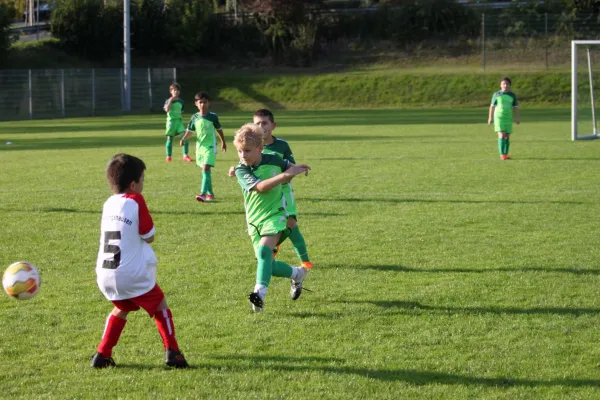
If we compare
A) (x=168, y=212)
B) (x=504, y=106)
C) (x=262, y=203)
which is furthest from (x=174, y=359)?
(x=504, y=106)

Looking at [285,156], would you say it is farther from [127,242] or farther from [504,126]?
[504,126]

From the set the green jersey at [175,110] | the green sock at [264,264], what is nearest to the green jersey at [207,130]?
the green sock at [264,264]

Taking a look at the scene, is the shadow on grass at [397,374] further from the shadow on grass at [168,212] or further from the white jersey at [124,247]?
the shadow on grass at [168,212]

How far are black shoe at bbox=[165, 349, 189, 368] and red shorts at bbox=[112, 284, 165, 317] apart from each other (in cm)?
27

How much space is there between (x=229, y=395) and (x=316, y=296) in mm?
2352

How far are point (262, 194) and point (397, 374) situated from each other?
2090 millimetres

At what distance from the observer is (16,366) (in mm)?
5398

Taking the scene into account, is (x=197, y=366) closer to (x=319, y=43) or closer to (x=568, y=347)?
(x=568, y=347)

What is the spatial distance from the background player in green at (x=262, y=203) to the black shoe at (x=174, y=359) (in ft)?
3.83

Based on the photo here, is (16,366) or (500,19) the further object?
(500,19)

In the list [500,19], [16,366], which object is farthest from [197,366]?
[500,19]

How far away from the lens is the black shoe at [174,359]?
5293 millimetres

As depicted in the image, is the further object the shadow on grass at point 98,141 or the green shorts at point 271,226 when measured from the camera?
the shadow on grass at point 98,141

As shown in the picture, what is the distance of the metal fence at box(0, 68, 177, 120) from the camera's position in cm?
4422
